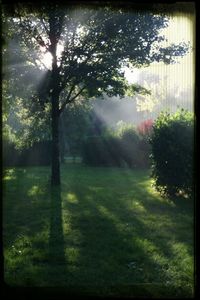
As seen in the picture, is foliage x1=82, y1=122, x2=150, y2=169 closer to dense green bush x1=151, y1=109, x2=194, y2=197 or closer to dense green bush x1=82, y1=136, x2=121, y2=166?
dense green bush x1=82, y1=136, x2=121, y2=166

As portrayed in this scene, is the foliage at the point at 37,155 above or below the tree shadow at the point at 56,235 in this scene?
above

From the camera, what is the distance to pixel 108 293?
14.0 feet

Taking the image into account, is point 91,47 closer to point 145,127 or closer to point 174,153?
point 174,153

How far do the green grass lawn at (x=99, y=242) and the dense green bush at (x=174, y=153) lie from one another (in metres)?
0.53

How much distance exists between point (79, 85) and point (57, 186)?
12.1 feet

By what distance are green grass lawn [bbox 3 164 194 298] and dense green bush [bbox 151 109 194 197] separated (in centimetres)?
53

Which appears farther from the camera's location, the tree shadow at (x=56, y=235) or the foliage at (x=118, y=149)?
the foliage at (x=118, y=149)

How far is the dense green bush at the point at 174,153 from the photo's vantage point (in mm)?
11094

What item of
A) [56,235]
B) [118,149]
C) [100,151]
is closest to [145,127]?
[118,149]

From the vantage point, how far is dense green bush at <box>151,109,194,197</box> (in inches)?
437

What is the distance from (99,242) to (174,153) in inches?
204

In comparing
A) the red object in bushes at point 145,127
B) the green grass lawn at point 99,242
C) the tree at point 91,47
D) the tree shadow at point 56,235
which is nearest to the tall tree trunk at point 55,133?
the tree at point 91,47

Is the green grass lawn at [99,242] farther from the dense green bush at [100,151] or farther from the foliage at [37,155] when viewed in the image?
the dense green bush at [100,151]

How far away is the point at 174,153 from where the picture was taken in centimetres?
1123
